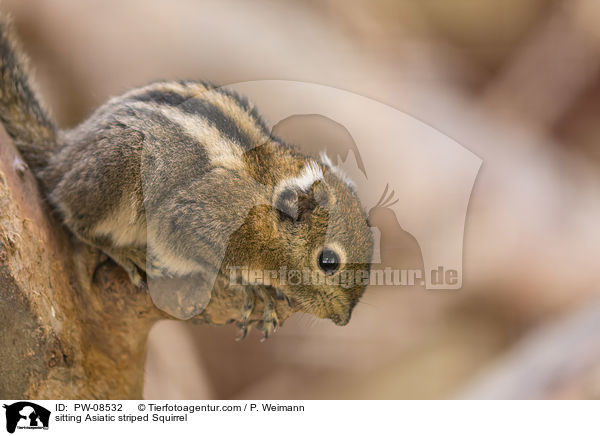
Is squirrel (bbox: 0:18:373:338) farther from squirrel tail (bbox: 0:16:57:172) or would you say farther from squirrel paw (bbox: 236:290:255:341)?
squirrel tail (bbox: 0:16:57:172)

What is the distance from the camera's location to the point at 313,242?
171 cm

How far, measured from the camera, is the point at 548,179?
3727mm

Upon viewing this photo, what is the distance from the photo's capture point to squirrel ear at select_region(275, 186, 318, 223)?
173cm

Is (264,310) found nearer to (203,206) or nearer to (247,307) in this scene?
(247,307)

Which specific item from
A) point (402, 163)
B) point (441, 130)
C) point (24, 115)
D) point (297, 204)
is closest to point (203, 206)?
point (297, 204)

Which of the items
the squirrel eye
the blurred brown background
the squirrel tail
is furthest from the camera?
the blurred brown background

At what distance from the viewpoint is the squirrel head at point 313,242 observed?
169 cm

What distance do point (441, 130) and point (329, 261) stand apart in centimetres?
143

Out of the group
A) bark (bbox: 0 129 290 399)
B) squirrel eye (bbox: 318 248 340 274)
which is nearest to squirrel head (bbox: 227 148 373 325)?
squirrel eye (bbox: 318 248 340 274)
